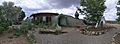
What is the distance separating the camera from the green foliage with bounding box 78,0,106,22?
30.2 meters

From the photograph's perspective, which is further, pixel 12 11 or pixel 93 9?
pixel 12 11

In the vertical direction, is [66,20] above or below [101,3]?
below

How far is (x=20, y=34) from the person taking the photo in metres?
20.9

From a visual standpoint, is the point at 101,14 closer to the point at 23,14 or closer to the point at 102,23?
the point at 102,23

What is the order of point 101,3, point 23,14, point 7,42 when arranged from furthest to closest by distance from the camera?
point 23,14
point 101,3
point 7,42

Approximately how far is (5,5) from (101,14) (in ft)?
67.7

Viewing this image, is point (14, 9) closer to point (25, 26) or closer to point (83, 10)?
point (83, 10)

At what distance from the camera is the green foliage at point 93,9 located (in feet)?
98.9

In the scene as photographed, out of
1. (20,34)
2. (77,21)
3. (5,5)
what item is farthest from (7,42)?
(5,5)

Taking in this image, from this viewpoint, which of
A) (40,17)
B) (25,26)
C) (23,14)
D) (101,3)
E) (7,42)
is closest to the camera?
(7,42)

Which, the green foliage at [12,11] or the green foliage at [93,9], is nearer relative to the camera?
the green foliage at [93,9]

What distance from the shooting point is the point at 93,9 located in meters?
30.3

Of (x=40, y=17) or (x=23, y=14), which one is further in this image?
(x=23, y=14)

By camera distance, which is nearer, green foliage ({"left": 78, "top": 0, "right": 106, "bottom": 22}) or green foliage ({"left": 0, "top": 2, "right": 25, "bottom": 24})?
green foliage ({"left": 78, "top": 0, "right": 106, "bottom": 22})
